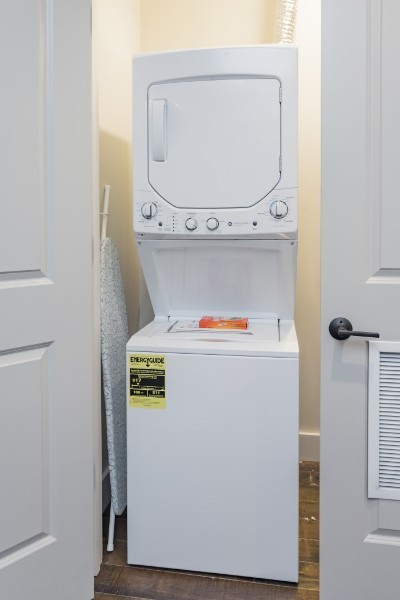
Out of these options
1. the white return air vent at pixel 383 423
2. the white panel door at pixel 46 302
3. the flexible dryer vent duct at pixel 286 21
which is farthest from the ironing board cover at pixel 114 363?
the flexible dryer vent duct at pixel 286 21

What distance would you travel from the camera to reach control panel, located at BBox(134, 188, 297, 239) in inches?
71.9

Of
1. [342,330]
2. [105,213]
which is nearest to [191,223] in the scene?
[105,213]

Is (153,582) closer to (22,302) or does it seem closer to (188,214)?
(22,302)

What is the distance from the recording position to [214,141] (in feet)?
6.09

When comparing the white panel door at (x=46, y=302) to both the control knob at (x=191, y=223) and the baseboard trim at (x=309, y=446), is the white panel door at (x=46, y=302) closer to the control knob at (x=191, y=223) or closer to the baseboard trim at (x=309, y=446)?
the control knob at (x=191, y=223)

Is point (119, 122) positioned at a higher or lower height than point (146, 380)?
higher

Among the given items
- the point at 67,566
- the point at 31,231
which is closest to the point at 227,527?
the point at 67,566

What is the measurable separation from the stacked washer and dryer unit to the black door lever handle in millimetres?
316

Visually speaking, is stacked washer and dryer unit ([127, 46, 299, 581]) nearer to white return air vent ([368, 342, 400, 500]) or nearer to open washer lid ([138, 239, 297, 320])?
open washer lid ([138, 239, 297, 320])

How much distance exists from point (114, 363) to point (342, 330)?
1.02 meters

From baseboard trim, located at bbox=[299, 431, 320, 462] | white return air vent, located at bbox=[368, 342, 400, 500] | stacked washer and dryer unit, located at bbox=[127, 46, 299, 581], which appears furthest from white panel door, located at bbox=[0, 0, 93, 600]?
baseboard trim, located at bbox=[299, 431, 320, 462]

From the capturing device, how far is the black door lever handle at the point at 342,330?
142cm

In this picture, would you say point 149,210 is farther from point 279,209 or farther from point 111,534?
point 111,534

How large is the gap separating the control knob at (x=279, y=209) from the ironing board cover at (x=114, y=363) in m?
0.70
